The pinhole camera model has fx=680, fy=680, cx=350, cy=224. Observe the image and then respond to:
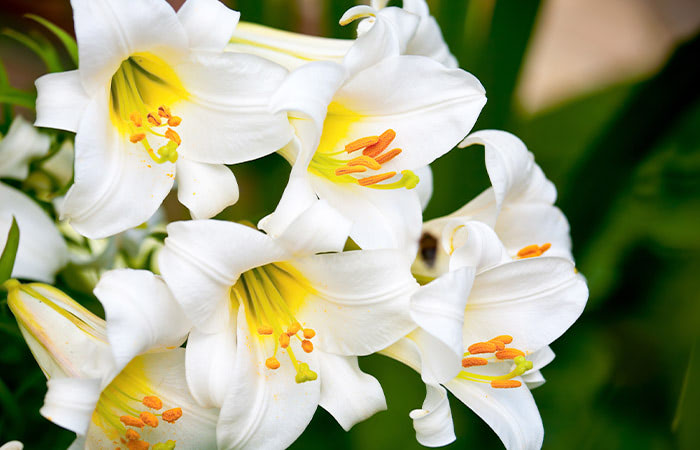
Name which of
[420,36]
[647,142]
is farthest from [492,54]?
[420,36]

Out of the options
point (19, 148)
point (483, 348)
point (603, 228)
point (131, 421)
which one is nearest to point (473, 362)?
point (483, 348)

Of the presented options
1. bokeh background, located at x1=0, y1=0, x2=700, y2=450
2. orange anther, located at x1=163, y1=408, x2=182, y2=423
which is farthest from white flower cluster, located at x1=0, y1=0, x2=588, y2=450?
bokeh background, located at x1=0, y1=0, x2=700, y2=450

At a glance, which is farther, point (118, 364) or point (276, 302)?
point (276, 302)

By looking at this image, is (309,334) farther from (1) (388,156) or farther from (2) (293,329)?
(1) (388,156)

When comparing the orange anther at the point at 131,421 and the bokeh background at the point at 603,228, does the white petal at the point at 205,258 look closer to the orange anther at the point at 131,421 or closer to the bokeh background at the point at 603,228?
the orange anther at the point at 131,421

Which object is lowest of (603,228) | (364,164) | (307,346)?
(603,228)

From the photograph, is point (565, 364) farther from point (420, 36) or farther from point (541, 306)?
point (420, 36)

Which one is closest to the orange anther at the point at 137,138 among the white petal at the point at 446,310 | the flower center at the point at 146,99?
the flower center at the point at 146,99

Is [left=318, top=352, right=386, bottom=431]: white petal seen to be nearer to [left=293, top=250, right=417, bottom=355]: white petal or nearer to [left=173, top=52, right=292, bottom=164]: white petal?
[left=293, top=250, right=417, bottom=355]: white petal
